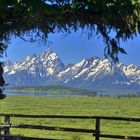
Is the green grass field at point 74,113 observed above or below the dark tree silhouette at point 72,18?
below

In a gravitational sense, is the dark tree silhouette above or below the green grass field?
above

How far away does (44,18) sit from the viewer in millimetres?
14930

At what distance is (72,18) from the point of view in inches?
614

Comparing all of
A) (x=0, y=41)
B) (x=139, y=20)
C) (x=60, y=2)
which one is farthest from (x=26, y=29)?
(x=139, y=20)

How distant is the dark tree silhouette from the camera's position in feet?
43.8

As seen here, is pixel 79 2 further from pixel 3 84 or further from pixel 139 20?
pixel 3 84

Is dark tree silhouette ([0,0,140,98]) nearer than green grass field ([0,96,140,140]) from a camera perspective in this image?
Yes

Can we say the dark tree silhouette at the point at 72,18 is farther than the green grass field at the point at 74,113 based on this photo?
No

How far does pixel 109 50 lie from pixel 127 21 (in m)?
2.11

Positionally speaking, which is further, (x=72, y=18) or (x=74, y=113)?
(x=74, y=113)

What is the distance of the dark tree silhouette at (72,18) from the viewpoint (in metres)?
13.3

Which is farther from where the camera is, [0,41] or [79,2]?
[0,41]

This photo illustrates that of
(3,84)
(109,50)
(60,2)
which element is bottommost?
(3,84)

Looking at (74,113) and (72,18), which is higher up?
(72,18)
